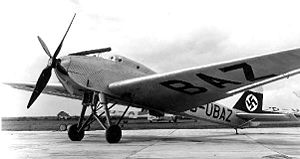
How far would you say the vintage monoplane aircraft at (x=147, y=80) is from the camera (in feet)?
31.7

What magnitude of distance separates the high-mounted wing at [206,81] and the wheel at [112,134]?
127 centimetres

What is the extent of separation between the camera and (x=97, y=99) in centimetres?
1209

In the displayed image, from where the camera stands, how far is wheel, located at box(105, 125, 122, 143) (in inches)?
428

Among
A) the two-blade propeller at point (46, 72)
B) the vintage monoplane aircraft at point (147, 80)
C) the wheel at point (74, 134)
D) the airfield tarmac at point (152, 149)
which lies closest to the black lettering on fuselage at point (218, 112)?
the vintage monoplane aircraft at point (147, 80)

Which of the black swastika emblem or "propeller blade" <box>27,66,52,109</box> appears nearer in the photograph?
"propeller blade" <box>27,66,52,109</box>

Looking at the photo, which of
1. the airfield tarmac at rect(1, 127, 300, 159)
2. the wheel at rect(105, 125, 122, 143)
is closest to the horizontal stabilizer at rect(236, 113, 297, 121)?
the airfield tarmac at rect(1, 127, 300, 159)

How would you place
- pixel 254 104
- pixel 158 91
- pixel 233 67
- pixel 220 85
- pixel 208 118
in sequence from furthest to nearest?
pixel 254 104 < pixel 208 118 < pixel 158 91 < pixel 220 85 < pixel 233 67

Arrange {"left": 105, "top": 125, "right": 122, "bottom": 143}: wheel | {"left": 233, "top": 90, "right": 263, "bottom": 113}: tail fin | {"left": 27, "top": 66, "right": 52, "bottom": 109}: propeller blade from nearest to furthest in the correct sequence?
1. {"left": 105, "top": 125, "right": 122, "bottom": 143}: wheel
2. {"left": 27, "top": 66, "right": 52, "bottom": 109}: propeller blade
3. {"left": 233, "top": 90, "right": 263, "bottom": 113}: tail fin

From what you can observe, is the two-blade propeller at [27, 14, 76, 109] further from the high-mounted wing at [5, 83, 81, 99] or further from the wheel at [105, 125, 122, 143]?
the high-mounted wing at [5, 83, 81, 99]

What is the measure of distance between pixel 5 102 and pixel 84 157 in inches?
72.5

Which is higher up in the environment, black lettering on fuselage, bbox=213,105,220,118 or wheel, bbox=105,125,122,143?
black lettering on fuselage, bbox=213,105,220,118

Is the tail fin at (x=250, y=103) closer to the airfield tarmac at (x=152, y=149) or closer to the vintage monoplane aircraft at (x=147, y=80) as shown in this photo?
the vintage monoplane aircraft at (x=147, y=80)

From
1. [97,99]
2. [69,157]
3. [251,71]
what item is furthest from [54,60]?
[251,71]

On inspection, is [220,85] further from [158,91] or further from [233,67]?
[158,91]
